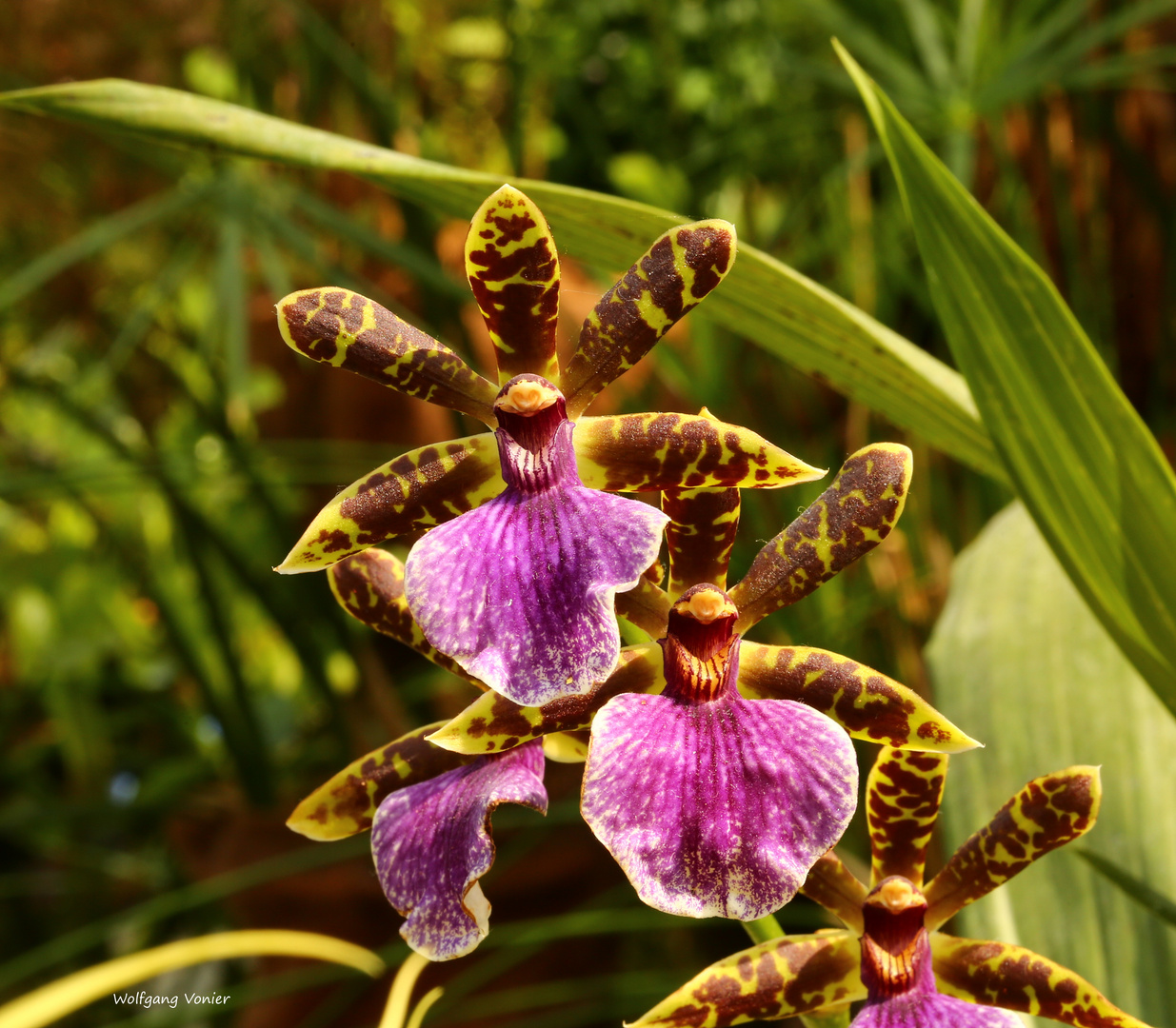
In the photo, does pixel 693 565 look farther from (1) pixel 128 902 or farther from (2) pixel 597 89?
(2) pixel 597 89

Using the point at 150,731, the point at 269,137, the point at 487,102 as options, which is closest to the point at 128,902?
the point at 150,731

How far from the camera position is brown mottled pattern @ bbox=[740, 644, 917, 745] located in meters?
0.31

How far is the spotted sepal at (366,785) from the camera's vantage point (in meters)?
0.36

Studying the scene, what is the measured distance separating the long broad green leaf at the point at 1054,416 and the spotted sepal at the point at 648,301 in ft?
0.40

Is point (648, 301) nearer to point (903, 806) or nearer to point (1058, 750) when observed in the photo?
point (903, 806)

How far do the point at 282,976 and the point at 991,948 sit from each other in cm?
65

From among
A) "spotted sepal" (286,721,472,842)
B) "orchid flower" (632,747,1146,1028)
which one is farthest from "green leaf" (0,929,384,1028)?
"orchid flower" (632,747,1146,1028)

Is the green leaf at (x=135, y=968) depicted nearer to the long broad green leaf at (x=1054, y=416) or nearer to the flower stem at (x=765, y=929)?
the flower stem at (x=765, y=929)

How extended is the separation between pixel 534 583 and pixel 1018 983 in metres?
0.22

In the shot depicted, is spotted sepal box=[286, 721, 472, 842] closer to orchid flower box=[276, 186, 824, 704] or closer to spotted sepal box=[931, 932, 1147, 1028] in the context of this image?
orchid flower box=[276, 186, 824, 704]

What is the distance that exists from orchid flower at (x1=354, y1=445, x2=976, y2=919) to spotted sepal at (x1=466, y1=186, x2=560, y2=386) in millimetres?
69

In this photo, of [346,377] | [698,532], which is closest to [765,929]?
[698,532]

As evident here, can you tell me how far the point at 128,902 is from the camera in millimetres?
1243

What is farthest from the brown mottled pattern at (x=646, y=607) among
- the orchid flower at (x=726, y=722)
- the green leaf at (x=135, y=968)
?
the green leaf at (x=135, y=968)
